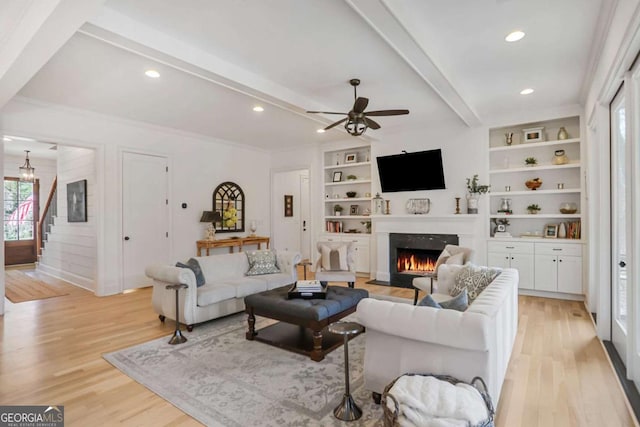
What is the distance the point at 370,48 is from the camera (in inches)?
128

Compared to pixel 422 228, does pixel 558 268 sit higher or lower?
lower

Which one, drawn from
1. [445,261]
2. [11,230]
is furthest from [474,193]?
[11,230]

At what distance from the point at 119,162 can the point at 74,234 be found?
6.15 feet

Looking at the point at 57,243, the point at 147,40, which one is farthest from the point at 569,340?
the point at 57,243

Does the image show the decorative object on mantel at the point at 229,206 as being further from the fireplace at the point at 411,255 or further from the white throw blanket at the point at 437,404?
the white throw blanket at the point at 437,404

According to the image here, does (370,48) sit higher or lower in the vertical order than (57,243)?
higher

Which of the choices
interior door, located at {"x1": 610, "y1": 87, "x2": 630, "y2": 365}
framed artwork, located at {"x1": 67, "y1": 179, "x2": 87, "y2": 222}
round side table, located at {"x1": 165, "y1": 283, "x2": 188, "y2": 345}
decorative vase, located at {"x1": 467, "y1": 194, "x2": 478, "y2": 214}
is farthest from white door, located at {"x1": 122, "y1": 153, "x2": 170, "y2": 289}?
interior door, located at {"x1": 610, "y1": 87, "x2": 630, "y2": 365}

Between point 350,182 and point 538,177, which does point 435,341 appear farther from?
point 350,182

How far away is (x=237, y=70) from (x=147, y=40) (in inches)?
38.3

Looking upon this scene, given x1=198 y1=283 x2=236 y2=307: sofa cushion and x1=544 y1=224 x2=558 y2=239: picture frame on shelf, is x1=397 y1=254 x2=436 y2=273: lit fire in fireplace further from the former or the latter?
x1=198 y1=283 x2=236 y2=307: sofa cushion

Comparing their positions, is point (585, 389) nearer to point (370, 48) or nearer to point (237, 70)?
point (370, 48)

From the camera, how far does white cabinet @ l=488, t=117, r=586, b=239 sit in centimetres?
526

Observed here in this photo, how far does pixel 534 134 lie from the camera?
547 cm

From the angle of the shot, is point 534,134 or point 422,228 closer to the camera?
point 534,134
